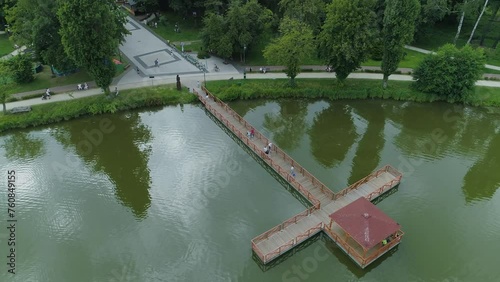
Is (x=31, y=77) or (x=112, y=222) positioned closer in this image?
(x=112, y=222)

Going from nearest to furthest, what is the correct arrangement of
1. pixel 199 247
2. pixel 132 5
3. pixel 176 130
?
pixel 199 247
pixel 176 130
pixel 132 5

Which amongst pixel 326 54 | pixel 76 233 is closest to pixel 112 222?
pixel 76 233

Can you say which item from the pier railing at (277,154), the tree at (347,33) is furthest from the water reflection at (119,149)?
the tree at (347,33)

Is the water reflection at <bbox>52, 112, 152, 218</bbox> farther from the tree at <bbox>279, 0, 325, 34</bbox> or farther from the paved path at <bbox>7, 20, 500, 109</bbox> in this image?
the tree at <bbox>279, 0, 325, 34</bbox>

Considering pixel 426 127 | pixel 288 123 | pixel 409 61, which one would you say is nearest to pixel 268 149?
pixel 288 123

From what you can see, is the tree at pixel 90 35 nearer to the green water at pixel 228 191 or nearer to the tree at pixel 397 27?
the green water at pixel 228 191

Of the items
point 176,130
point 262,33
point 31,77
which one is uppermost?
point 262,33

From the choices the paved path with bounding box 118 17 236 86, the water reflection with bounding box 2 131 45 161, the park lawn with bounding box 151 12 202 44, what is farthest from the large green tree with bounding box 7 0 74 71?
the park lawn with bounding box 151 12 202 44

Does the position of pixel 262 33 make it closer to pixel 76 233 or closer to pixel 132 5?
pixel 132 5
